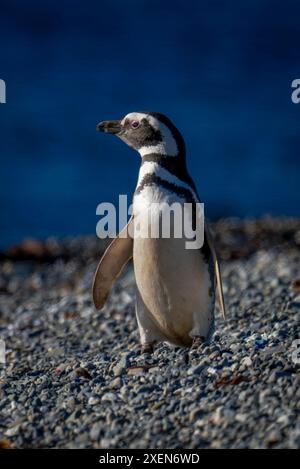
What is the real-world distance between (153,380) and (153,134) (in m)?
1.46

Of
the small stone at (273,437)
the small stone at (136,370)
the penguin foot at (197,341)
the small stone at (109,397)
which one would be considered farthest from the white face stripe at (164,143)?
the small stone at (273,437)

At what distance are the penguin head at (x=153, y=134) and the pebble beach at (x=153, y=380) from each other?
1.12m

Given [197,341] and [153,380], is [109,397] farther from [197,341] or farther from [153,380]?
[197,341]

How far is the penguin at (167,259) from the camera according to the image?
16.6ft

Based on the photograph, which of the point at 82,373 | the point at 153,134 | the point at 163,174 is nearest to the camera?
the point at 82,373

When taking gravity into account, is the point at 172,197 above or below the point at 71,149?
below

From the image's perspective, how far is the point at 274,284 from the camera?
753 centimetres

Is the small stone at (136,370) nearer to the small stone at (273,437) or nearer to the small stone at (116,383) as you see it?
the small stone at (116,383)

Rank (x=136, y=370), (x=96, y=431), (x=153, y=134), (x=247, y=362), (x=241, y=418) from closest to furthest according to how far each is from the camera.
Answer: (x=241, y=418)
(x=96, y=431)
(x=247, y=362)
(x=136, y=370)
(x=153, y=134)

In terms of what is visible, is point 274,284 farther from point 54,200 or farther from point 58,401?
point 54,200

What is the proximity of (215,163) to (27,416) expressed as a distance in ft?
76.6

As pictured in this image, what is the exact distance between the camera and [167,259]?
16.6 ft

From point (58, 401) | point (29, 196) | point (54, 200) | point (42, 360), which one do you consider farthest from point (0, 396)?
point (29, 196)

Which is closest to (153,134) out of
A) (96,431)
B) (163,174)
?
(163,174)
